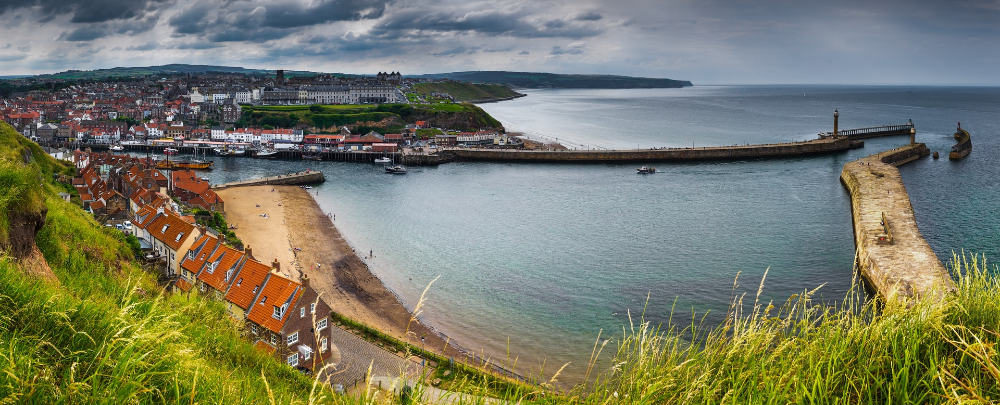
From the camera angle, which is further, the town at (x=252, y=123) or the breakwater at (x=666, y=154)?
the town at (x=252, y=123)

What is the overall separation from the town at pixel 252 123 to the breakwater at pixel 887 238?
139 feet

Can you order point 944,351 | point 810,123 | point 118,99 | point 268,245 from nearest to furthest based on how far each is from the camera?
point 944,351 < point 268,245 < point 810,123 < point 118,99

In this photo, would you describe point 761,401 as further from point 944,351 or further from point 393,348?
point 393,348

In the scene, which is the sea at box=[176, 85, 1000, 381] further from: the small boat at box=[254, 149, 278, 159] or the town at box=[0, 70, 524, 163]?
the town at box=[0, 70, 524, 163]

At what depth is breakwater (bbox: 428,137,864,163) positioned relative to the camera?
2692 inches

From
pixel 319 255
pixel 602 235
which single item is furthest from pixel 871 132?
pixel 319 255

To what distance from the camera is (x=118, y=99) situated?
420 ft

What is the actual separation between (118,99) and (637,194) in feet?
389

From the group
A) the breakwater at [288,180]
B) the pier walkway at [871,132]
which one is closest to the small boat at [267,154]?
→ the breakwater at [288,180]

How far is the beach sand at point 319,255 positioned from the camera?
72.8 feet

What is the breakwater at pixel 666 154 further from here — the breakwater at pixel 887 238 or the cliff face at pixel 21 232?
the cliff face at pixel 21 232

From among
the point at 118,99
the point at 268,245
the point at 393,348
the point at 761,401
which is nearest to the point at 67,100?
the point at 118,99

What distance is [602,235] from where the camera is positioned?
113ft

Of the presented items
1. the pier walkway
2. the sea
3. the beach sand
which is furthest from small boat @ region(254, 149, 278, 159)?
the pier walkway
